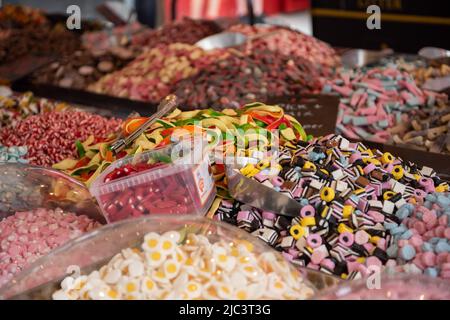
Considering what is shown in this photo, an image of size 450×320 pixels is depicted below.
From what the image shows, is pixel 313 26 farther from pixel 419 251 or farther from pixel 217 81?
pixel 419 251

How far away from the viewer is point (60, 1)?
17.4ft

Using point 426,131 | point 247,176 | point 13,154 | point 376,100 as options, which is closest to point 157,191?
point 247,176

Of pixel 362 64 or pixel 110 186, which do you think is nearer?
pixel 110 186

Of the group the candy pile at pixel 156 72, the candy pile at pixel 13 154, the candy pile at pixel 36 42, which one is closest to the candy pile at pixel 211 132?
the candy pile at pixel 13 154

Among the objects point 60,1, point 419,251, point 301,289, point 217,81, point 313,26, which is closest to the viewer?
point 301,289

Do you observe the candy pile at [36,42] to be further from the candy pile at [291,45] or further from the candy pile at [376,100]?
the candy pile at [376,100]

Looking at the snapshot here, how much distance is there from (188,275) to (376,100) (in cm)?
152

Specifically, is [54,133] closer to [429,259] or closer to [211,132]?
[211,132]

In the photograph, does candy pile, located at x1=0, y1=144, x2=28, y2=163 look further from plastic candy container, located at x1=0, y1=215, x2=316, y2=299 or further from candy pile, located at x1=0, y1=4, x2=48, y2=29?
candy pile, located at x1=0, y1=4, x2=48, y2=29

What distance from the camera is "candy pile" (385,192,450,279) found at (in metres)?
1.37

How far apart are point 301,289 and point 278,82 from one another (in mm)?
1518

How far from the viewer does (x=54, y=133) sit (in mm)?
2117
